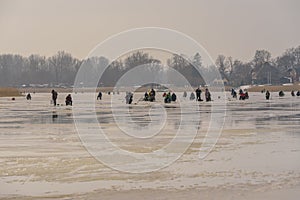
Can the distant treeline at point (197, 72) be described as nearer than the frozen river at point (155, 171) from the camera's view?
No

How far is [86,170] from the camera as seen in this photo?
10469 mm

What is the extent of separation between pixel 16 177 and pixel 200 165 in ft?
11.9

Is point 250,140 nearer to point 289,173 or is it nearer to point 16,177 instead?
point 289,173

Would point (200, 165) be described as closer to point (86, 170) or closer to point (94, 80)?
point (86, 170)

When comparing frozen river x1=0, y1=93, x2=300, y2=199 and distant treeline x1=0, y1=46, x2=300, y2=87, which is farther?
distant treeline x1=0, y1=46, x2=300, y2=87

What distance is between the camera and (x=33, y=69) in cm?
16438

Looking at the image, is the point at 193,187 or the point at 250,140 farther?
the point at 250,140

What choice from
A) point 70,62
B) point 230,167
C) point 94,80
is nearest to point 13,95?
point 94,80

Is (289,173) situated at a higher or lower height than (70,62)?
lower

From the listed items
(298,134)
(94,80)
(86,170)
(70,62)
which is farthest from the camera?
(70,62)

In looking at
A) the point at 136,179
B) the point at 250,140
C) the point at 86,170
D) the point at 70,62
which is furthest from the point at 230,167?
the point at 70,62

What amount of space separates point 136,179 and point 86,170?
1.36 meters

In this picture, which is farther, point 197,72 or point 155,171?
point 197,72

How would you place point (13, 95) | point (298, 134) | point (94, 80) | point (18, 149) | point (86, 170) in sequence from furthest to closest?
point (94, 80) < point (13, 95) < point (298, 134) < point (18, 149) < point (86, 170)
